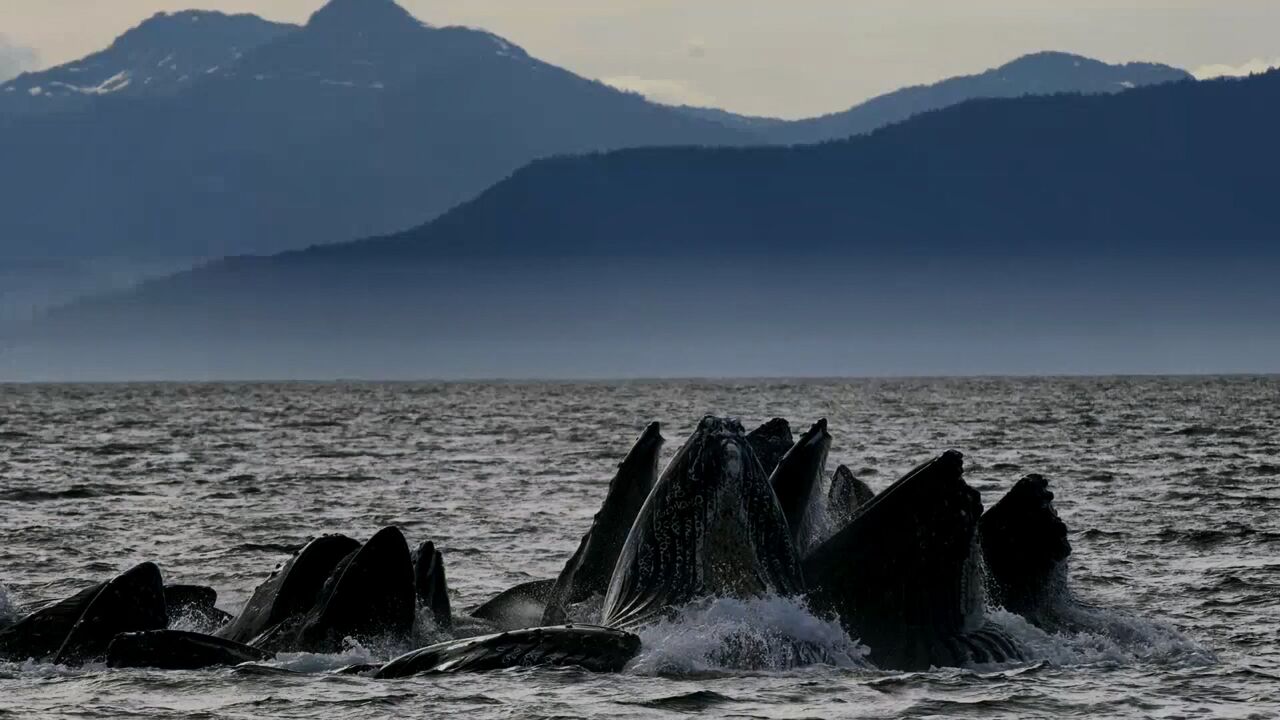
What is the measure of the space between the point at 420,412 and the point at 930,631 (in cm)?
9919

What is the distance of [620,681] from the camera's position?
15.0 m

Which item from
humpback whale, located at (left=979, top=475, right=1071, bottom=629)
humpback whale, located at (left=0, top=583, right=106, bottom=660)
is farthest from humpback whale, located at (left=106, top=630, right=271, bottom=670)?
humpback whale, located at (left=979, top=475, right=1071, bottom=629)

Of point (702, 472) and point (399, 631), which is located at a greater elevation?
point (702, 472)

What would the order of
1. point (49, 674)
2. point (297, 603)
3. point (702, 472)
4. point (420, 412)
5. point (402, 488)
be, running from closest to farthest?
point (702, 472)
point (49, 674)
point (297, 603)
point (402, 488)
point (420, 412)

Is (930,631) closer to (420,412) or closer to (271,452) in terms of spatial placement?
(271,452)

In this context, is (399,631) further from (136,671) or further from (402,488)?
(402,488)

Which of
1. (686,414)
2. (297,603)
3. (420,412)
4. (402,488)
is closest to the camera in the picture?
(297,603)

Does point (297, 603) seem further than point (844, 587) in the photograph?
Yes

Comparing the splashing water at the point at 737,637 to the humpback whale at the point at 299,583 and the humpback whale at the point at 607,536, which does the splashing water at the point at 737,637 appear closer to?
the humpback whale at the point at 607,536

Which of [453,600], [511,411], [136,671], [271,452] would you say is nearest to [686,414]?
[511,411]

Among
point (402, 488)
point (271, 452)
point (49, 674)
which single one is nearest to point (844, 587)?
point (49, 674)

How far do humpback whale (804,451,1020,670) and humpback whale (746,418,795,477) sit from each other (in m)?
3.37

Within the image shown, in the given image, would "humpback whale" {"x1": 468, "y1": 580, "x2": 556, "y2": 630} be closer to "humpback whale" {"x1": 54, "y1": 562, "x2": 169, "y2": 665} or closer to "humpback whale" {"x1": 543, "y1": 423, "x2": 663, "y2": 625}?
"humpback whale" {"x1": 543, "y1": 423, "x2": 663, "y2": 625}

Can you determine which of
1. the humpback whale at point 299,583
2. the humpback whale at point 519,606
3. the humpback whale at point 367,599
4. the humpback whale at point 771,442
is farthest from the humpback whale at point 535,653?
the humpback whale at point 771,442
